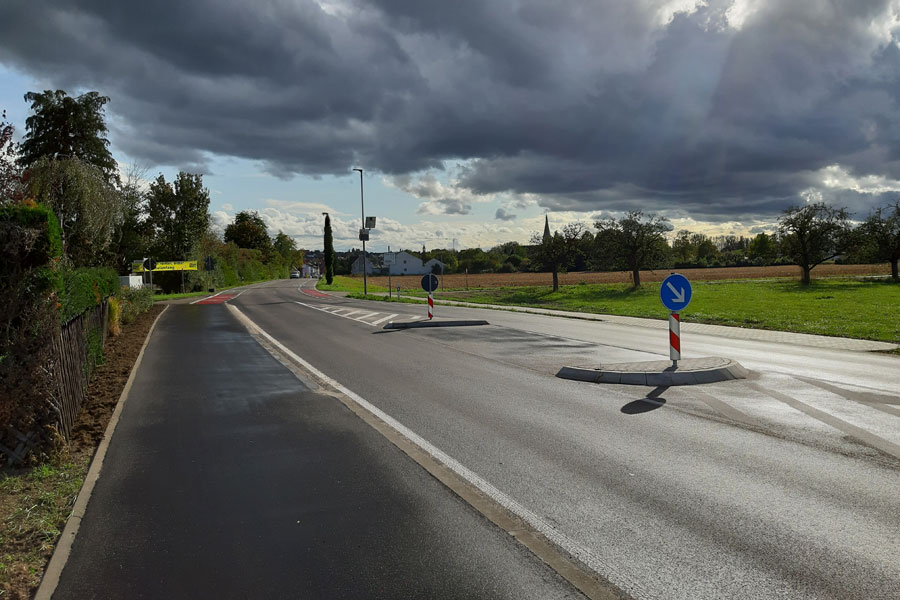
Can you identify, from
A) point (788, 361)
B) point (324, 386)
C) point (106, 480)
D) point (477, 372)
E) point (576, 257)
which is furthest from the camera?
point (576, 257)

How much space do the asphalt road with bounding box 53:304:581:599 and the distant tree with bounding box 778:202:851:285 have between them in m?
46.2

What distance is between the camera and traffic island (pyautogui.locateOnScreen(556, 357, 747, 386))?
9.23m

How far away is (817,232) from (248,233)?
90.9 metres

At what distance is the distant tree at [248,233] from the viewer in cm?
10925

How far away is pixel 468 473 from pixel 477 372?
17.3 feet

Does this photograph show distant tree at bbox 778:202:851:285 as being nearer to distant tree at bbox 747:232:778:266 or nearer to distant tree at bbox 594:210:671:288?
distant tree at bbox 594:210:671:288

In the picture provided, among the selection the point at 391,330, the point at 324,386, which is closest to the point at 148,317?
the point at 391,330

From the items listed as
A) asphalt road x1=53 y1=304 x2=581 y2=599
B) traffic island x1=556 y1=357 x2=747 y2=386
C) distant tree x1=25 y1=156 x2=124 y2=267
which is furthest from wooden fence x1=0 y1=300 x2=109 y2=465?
distant tree x1=25 y1=156 x2=124 y2=267

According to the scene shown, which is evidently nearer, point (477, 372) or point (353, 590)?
point (353, 590)

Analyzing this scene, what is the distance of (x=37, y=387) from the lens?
5434 mm

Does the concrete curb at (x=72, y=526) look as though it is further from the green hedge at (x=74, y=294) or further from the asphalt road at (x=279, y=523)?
the green hedge at (x=74, y=294)

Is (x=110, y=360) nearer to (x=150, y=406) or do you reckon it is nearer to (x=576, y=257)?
(x=150, y=406)

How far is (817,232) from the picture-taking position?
4412cm

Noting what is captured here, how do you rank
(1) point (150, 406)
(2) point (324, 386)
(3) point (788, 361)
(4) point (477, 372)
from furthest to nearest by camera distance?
(3) point (788, 361)
(4) point (477, 372)
(2) point (324, 386)
(1) point (150, 406)
